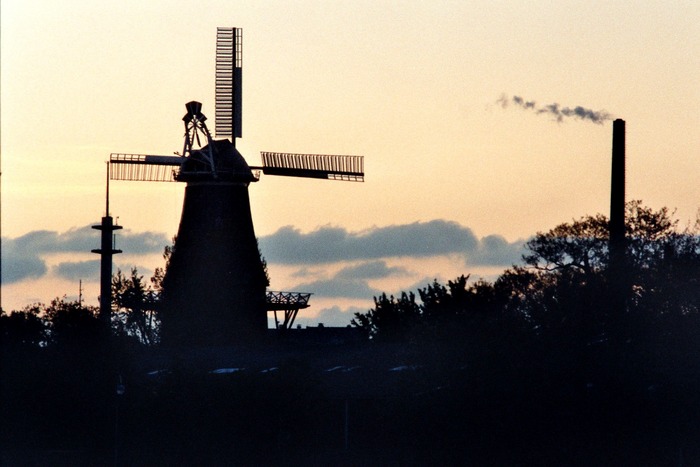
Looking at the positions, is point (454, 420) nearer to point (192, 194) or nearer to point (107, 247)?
point (192, 194)

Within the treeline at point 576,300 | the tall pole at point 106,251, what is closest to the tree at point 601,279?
the treeline at point 576,300

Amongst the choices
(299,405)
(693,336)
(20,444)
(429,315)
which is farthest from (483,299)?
(20,444)

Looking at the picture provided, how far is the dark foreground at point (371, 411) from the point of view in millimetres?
65500

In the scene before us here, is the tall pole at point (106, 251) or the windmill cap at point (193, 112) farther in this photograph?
the tall pole at point (106, 251)

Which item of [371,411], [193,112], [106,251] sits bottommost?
[371,411]

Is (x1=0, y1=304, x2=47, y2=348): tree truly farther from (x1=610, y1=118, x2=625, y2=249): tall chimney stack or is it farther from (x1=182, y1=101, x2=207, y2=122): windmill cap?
(x1=610, y1=118, x2=625, y2=249): tall chimney stack

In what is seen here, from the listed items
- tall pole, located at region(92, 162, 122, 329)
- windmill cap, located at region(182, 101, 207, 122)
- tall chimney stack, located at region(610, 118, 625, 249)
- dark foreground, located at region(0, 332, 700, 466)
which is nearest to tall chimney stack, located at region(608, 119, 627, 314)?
tall chimney stack, located at region(610, 118, 625, 249)

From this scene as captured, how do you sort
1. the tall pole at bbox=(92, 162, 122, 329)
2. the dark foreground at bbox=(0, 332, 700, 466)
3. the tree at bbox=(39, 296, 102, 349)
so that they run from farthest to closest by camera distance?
the tall pole at bbox=(92, 162, 122, 329), the tree at bbox=(39, 296, 102, 349), the dark foreground at bbox=(0, 332, 700, 466)

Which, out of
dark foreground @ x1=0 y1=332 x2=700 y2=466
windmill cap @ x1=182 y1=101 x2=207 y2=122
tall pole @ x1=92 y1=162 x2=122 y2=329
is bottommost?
dark foreground @ x1=0 y1=332 x2=700 y2=466

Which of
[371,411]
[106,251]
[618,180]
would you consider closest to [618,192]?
[618,180]

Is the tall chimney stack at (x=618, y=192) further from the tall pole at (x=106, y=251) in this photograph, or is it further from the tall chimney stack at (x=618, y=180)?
the tall pole at (x=106, y=251)

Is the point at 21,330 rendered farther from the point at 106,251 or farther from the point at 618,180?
the point at 618,180

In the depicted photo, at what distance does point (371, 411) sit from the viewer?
72062 mm

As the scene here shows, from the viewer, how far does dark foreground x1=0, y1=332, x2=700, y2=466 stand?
6550 centimetres
